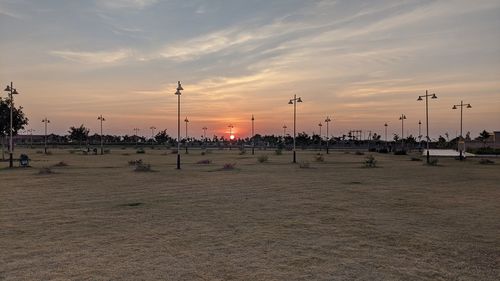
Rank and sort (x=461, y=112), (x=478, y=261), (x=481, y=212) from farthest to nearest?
(x=461, y=112) < (x=481, y=212) < (x=478, y=261)

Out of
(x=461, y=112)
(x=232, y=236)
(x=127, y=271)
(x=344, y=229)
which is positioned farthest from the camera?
(x=461, y=112)

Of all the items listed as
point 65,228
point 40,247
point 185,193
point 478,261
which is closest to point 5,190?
point 185,193

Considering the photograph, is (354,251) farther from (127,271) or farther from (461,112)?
(461,112)

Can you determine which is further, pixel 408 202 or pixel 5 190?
pixel 5 190

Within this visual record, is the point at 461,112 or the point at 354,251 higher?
the point at 461,112

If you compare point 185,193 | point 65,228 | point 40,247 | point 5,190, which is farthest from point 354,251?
point 5,190

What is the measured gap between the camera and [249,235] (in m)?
9.73

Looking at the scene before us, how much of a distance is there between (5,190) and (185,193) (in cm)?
821

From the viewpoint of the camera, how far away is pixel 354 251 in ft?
27.2

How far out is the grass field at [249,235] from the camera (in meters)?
7.06

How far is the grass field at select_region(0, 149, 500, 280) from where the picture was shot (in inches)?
278

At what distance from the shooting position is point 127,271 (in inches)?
274

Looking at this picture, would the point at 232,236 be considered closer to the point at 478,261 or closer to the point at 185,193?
the point at 478,261

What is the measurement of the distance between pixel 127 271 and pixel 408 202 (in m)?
11.5
